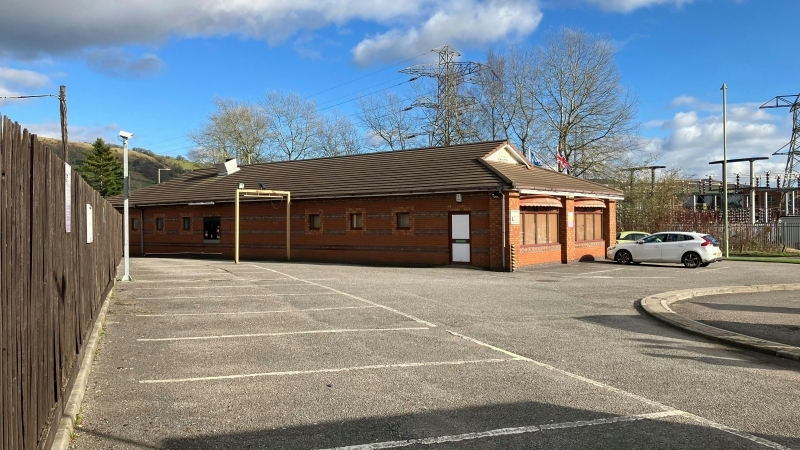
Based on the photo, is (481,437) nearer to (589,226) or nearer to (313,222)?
(313,222)

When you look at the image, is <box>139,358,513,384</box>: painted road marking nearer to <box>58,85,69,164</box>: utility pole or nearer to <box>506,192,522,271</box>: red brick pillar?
<box>506,192,522,271</box>: red brick pillar

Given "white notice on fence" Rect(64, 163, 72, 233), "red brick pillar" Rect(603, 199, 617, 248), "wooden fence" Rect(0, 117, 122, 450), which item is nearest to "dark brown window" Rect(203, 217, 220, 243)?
"red brick pillar" Rect(603, 199, 617, 248)

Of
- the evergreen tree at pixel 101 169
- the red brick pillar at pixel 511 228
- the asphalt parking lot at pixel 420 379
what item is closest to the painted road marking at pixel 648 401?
the asphalt parking lot at pixel 420 379

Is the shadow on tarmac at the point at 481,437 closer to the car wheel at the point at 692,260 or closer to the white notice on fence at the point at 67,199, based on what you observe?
the white notice on fence at the point at 67,199

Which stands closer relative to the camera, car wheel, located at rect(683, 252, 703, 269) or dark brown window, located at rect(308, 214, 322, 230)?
car wheel, located at rect(683, 252, 703, 269)

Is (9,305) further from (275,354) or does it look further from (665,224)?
(665,224)

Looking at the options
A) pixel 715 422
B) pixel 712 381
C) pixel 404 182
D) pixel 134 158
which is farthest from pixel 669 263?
pixel 134 158

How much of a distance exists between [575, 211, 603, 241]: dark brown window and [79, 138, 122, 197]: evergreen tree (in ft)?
208

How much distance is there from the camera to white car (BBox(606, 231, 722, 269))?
77.6 feet

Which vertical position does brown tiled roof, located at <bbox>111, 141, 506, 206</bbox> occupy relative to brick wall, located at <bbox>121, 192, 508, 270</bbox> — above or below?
above

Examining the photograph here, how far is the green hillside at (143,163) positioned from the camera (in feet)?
313

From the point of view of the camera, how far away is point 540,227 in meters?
25.3

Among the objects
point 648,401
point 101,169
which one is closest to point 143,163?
point 101,169

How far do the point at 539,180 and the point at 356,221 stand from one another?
26.9 ft
